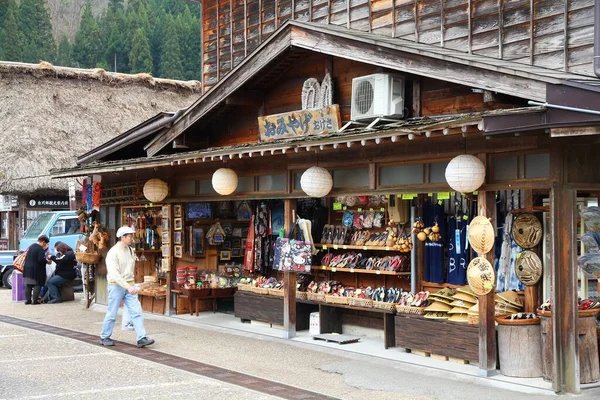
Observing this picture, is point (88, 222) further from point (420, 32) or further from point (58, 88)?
point (58, 88)

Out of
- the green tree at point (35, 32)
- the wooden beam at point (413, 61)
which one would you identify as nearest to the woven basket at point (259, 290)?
the wooden beam at point (413, 61)

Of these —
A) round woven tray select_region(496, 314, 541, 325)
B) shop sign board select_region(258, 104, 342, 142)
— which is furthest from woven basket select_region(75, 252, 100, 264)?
round woven tray select_region(496, 314, 541, 325)

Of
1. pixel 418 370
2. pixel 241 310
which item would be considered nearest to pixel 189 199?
pixel 241 310

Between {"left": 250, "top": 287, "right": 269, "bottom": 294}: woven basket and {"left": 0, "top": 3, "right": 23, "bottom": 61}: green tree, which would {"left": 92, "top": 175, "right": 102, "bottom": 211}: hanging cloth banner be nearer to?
{"left": 250, "top": 287, "right": 269, "bottom": 294}: woven basket

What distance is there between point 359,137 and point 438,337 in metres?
3.13

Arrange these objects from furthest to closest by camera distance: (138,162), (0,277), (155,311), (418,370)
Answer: (0,277)
(155,311)
(138,162)
(418,370)

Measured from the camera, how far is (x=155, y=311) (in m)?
17.4

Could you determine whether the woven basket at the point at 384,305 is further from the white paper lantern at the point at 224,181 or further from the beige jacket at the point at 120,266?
the beige jacket at the point at 120,266

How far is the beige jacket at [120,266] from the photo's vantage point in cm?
1293

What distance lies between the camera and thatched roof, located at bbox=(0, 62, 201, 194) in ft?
100

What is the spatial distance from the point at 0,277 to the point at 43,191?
5.47 m

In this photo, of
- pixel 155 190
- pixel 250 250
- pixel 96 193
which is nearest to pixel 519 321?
pixel 250 250

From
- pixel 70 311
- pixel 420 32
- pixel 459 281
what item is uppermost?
pixel 420 32

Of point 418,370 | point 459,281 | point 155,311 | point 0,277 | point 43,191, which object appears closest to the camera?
point 418,370
